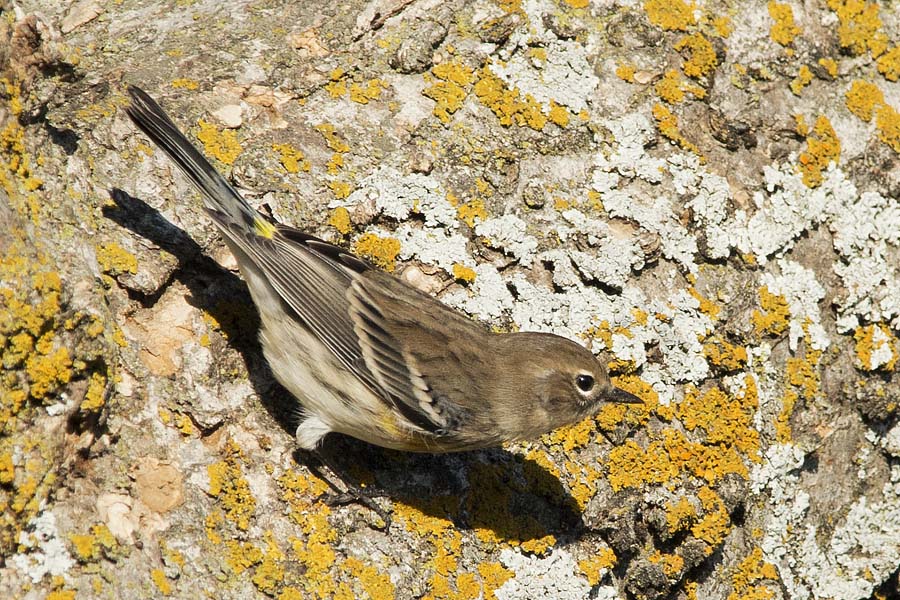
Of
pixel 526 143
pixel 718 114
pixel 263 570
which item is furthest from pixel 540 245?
pixel 263 570

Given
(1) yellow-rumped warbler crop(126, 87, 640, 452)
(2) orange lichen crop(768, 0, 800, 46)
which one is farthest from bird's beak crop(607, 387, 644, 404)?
(2) orange lichen crop(768, 0, 800, 46)

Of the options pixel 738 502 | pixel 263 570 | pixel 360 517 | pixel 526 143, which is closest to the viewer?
pixel 263 570

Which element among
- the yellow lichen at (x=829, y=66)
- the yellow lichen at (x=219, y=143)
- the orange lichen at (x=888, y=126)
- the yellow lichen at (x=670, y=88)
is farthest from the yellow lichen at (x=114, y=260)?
the orange lichen at (x=888, y=126)

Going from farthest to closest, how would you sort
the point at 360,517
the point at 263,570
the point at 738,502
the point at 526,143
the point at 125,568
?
the point at 526,143 < the point at 738,502 < the point at 360,517 < the point at 263,570 < the point at 125,568

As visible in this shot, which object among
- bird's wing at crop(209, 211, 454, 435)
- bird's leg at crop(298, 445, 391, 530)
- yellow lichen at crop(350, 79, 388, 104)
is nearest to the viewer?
bird's leg at crop(298, 445, 391, 530)

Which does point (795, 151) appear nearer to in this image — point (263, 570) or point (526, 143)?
point (526, 143)

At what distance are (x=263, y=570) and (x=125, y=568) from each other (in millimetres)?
593

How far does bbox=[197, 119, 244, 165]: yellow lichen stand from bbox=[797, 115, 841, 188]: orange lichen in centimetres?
338

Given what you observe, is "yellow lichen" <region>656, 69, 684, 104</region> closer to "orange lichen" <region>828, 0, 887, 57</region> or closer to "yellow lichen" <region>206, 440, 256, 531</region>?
"orange lichen" <region>828, 0, 887, 57</region>

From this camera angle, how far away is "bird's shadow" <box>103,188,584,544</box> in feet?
14.4

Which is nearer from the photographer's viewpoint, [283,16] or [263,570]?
[263,570]

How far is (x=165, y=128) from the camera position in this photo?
4.25m

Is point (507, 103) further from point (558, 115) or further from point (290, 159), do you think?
point (290, 159)

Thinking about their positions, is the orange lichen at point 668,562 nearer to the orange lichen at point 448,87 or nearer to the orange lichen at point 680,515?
the orange lichen at point 680,515
